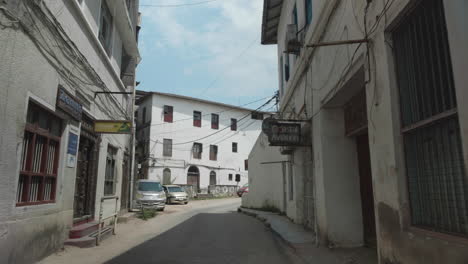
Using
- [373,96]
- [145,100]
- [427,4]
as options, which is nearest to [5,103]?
[373,96]

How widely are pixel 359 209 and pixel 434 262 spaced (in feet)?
13.0

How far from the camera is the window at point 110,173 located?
12.4 metres

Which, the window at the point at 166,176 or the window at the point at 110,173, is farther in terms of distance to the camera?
the window at the point at 166,176

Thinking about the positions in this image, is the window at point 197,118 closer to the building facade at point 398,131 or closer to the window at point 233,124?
the window at point 233,124

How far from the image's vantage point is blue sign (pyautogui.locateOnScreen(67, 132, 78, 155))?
7957mm

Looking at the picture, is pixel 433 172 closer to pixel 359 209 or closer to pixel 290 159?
pixel 359 209

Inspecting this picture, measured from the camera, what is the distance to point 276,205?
16.4 m

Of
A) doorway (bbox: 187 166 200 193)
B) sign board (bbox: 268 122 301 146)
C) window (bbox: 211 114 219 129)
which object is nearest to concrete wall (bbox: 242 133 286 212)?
sign board (bbox: 268 122 301 146)

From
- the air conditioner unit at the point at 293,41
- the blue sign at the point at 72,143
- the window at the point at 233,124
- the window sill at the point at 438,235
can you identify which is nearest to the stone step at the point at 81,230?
the blue sign at the point at 72,143

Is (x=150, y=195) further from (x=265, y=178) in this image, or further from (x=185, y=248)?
(x=185, y=248)

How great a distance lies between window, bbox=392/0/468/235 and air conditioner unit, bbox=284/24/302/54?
228 inches

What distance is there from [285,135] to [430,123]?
5.78m

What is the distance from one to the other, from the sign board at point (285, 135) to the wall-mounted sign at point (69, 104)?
16.2ft

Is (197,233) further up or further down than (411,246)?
further down
